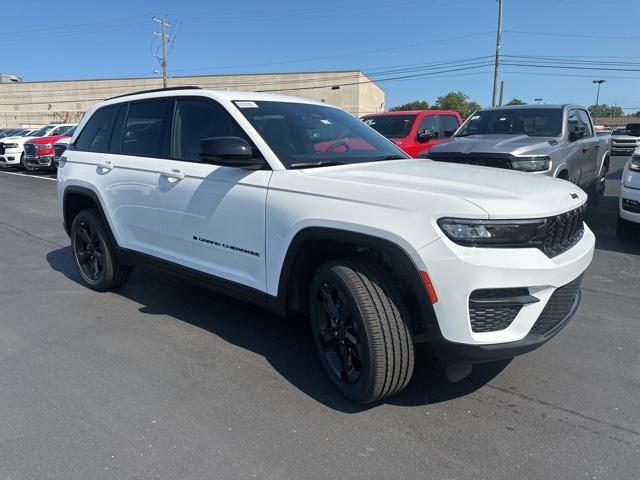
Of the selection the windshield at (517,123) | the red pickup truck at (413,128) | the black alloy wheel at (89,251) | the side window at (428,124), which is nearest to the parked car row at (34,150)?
the red pickup truck at (413,128)

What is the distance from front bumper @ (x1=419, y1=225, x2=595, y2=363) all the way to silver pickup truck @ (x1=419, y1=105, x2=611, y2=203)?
13.6 ft

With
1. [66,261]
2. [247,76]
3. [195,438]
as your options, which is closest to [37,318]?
[66,261]

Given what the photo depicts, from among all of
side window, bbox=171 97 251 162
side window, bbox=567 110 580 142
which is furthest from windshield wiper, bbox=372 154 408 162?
side window, bbox=567 110 580 142

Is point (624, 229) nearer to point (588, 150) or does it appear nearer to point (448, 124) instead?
point (588, 150)

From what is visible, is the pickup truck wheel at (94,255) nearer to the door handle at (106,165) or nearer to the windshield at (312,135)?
the door handle at (106,165)

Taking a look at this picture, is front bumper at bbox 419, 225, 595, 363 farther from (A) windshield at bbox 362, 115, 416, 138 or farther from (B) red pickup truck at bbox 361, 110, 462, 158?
(A) windshield at bbox 362, 115, 416, 138

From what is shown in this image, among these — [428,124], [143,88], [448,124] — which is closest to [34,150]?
[428,124]

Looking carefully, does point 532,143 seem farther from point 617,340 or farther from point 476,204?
point 476,204

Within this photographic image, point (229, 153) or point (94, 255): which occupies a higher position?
point (229, 153)

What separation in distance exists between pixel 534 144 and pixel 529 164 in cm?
44

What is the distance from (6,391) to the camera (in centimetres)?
319

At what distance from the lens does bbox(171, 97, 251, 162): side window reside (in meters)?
3.74

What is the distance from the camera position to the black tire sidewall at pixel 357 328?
9.02 ft

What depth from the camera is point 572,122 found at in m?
7.82
